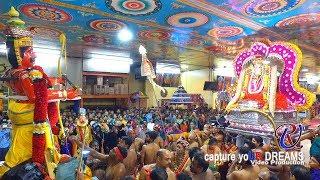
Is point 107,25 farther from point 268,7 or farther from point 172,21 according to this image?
point 268,7

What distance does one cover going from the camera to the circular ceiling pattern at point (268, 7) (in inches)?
229

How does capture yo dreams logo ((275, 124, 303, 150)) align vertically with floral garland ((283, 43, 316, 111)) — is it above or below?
below

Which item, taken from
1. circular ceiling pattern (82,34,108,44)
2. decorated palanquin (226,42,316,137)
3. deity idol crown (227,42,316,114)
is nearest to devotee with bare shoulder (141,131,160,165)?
decorated palanquin (226,42,316,137)

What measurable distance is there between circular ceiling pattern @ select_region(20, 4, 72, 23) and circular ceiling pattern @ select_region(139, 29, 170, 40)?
7.01ft

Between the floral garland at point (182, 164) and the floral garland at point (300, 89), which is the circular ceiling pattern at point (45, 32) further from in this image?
the floral garland at point (300, 89)

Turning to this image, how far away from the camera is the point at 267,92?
6.50m

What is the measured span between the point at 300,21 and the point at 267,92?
Result: 2175mm

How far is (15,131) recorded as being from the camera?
288cm

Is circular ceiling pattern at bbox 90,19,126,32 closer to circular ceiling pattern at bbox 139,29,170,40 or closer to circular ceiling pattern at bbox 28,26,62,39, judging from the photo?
circular ceiling pattern at bbox 139,29,170,40

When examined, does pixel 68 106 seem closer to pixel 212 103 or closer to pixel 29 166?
pixel 212 103

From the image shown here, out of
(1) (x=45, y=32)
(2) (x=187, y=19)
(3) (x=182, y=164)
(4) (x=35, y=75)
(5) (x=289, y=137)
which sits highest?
(2) (x=187, y=19)

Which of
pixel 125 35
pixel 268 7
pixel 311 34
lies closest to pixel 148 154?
pixel 268 7

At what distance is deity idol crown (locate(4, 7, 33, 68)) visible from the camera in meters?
2.85

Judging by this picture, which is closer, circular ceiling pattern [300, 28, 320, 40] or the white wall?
circular ceiling pattern [300, 28, 320, 40]
